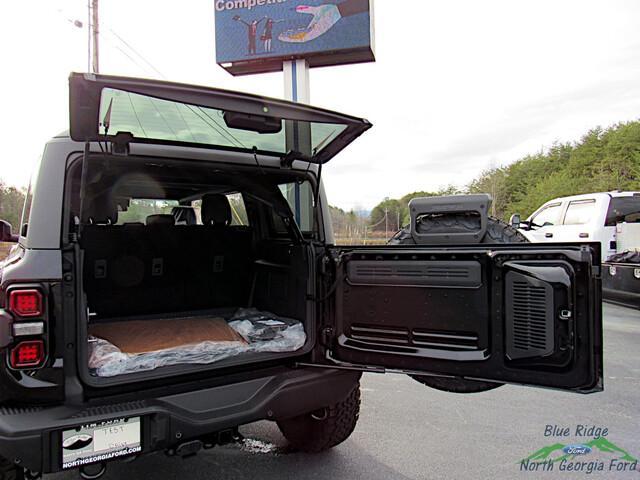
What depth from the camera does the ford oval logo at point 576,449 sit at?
9.82ft

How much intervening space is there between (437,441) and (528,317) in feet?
5.06

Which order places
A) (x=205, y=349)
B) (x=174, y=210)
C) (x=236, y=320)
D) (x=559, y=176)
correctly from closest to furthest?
(x=205, y=349) < (x=236, y=320) < (x=174, y=210) < (x=559, y=176)

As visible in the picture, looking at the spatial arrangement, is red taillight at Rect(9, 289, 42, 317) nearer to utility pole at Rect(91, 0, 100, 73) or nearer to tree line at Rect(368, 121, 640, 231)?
utility pole at Rect(91, 0, 100, 73)

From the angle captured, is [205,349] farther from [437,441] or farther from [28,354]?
[437,441]

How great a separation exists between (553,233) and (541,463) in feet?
25.4

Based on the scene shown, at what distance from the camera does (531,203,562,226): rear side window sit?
9852 mm

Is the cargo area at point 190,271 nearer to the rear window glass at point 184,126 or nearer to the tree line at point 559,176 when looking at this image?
the rear window glass at point 184,126

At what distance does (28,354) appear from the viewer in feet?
6.11

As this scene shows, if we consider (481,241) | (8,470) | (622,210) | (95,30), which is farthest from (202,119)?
(95,30)

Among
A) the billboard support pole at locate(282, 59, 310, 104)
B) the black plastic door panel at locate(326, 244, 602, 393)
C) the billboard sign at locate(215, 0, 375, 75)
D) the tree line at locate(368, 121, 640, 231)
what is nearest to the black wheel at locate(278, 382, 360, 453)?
the black plastic door panel at locate(326, 244, 602, 393)

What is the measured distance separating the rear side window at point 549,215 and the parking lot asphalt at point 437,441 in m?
6.13

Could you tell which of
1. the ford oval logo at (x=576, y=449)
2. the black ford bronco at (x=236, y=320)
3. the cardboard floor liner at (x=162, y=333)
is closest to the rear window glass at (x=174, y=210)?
the black ford bronco at (x=236, y=320)

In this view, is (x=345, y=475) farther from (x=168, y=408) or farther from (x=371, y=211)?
(x=371, y=211)

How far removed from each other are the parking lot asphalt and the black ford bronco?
26 cm
